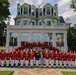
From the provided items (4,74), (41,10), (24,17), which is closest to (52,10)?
(41,10)

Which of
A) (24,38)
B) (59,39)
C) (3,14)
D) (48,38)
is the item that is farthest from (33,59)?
(3,14)

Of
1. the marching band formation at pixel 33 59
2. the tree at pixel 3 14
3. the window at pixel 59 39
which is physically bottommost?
the marching band formation at pixel 33 59

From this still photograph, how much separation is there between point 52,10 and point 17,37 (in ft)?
40.3

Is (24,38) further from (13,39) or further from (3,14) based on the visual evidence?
(3,14)

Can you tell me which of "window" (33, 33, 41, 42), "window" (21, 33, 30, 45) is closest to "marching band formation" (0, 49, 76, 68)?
"window" (33, 33, 41, 42)

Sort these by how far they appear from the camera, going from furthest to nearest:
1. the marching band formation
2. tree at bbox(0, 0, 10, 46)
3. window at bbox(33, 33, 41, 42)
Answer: tree at bbox(0, 0, 10, 46) < window at bbox(33, 33, 41, 42) < the marching band formation

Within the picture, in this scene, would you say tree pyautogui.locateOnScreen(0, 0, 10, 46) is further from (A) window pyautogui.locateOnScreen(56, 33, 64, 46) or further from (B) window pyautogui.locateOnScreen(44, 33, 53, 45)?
(A) window pyautogui.locateOnScreen(56, 33, 64, 46)

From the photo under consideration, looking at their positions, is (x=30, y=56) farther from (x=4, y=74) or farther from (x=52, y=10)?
(x=52, y=10)

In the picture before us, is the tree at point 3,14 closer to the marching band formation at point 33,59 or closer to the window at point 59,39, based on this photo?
the window at point 59,39

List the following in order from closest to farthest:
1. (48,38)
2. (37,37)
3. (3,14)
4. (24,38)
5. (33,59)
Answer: (33,59) < (37,37) < (24,38) < (48,38) < (3,14)

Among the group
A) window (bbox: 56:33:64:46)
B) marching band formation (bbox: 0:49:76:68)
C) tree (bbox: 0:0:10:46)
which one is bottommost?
marching band formation (bbox: 0:49:76:68)

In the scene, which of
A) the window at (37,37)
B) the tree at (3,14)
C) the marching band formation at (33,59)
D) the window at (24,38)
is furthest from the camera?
the tree at (3,14)

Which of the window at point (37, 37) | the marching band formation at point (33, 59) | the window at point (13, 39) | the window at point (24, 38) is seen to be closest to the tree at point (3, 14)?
the window at point (13, 39)

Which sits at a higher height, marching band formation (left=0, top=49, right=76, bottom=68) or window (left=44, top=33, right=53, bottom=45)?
window (left=44, top=33, right=53, bottom=45)
